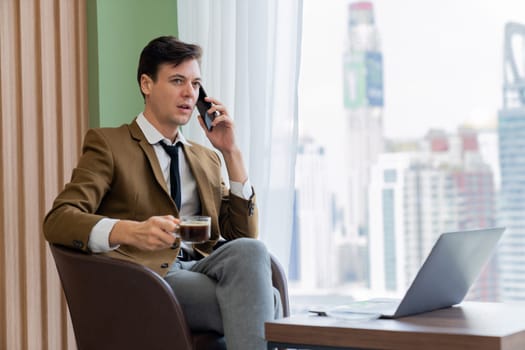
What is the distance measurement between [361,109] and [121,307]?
7.59 feet

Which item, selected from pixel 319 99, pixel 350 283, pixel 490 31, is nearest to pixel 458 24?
pixel 490 31

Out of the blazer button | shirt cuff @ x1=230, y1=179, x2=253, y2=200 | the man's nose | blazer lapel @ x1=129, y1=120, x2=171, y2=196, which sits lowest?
the blazer button

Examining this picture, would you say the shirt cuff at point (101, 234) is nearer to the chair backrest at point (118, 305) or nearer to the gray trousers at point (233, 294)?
the chair backrest at point (118, 305)

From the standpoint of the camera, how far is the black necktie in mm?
2744

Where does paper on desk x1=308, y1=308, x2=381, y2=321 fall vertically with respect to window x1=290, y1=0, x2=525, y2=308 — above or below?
below

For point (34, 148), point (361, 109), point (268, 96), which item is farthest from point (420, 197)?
point (34, 148)

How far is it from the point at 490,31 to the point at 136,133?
187cm

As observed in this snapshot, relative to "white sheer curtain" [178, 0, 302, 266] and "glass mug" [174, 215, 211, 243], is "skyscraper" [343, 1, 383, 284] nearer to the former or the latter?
"white sheer curtain" [178, 0, 302, 266]

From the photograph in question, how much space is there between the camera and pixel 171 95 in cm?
275

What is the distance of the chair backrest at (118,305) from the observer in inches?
90.1

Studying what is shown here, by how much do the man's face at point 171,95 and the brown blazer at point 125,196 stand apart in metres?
0.09

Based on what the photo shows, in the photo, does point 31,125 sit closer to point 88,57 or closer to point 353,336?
point 88,57

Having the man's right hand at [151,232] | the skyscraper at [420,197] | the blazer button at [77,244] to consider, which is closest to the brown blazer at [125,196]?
the blazer button at [77,244]

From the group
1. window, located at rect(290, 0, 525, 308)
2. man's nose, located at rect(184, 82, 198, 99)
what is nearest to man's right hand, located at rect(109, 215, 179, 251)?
man's nose, located at rect(184, 82, 198, 99)
